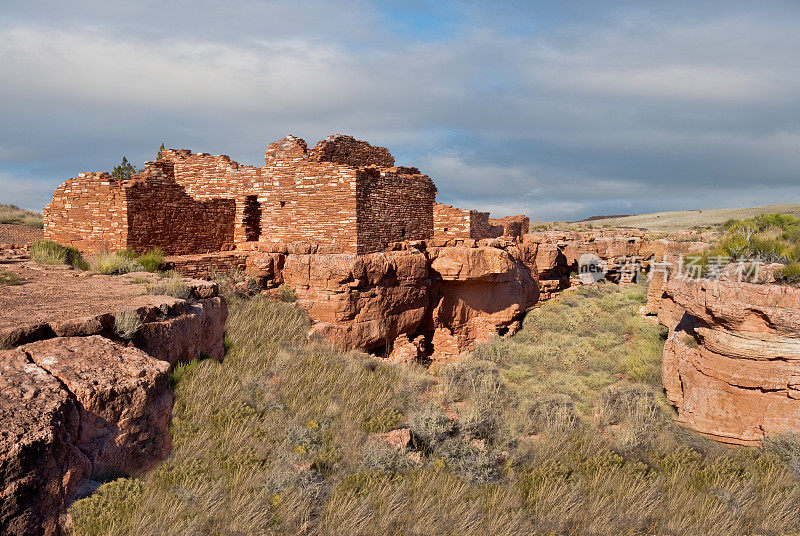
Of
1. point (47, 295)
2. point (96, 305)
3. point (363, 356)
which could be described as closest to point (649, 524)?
point (363, 356)

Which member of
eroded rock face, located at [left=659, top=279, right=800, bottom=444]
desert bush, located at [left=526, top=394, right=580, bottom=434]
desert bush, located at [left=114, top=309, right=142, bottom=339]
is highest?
desert bush, located at [left=114, top=309, right=142, bottom=339]

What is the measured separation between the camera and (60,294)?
6.00 meters

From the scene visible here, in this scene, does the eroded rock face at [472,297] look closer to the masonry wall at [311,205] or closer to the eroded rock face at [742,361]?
the masonry wall at [311,205]

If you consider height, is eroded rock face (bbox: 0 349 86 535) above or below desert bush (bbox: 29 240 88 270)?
below

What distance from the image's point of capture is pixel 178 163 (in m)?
12.1

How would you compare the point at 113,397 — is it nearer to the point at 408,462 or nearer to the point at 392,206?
the point at 408,462

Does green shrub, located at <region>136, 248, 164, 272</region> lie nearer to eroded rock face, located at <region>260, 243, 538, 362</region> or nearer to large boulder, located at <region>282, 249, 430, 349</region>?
eroded rock face, located at <region>260, 243, 538, 362</region>

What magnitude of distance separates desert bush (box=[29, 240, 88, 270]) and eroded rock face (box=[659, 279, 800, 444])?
32.2 ft

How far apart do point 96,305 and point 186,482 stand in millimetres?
2235

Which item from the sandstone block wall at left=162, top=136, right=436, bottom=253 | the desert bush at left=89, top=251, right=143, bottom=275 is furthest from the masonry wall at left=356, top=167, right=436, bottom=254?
the desert bush at left=89, top=251, right=143, bottom=275

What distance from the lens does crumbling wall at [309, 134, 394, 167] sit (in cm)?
1164

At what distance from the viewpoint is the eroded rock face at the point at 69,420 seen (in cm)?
308

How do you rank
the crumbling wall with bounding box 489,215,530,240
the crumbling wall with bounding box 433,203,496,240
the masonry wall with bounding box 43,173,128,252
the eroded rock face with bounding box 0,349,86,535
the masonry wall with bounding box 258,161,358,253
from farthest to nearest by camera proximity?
the crumbling wall with bounding box 489,215,530,240, the crumbling wall with bounding box 433,203,496,240, the masonry wall with bounding box 258,161,358,253, the masonry wall with bounding box 43,173,128,252, the eroded rock face with bounding box 0,349,86,535

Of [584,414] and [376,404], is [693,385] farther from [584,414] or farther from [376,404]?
[376,404]
